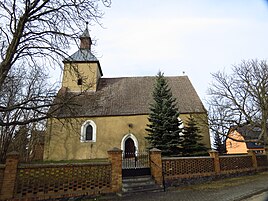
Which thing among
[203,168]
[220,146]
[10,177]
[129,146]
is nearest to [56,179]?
[10,177]

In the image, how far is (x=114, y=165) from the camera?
8.76 m

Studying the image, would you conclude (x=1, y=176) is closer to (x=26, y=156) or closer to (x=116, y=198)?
(x=116, y=198)

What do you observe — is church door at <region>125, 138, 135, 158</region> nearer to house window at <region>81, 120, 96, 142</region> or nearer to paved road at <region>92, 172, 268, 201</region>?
house window at <region>81, 120, 96, 142</region>

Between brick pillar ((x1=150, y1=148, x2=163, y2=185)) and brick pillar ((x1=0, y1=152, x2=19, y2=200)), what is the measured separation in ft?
18.8

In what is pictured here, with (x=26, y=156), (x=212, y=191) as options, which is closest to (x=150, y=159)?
(x=212, y=191)

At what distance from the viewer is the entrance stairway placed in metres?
8.64

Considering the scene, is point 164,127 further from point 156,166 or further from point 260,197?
point 260,197

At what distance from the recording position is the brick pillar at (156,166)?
959 cm

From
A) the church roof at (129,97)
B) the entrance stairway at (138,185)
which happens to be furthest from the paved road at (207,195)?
the church roof at (129,97)

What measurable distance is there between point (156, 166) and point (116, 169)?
2.12 m

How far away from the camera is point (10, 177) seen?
6988 mm

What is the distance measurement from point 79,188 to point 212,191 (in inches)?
212

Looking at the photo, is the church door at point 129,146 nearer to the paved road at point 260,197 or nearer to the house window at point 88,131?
the house window at point 88,131

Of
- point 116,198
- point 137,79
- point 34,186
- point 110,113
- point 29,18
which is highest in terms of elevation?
point 137,79
